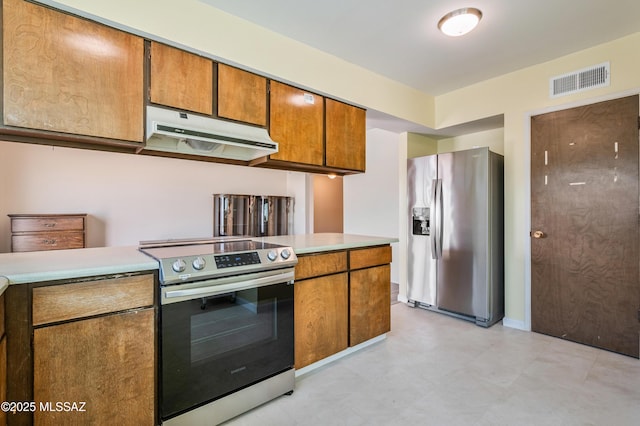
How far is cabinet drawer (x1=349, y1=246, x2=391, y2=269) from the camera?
2.49 m

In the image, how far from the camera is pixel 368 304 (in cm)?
263

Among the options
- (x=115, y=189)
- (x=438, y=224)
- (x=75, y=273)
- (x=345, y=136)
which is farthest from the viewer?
(x=115, y=189)

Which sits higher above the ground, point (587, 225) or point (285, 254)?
point (587, 225)

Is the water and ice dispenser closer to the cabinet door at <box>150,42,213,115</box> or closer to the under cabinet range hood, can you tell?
the under cabinet range hood

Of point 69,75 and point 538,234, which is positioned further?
point 538,234

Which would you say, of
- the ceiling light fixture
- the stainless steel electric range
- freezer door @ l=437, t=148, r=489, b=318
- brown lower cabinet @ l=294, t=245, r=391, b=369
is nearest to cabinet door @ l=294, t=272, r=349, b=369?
brown lower cabinet @ l=294, t=245, r=391, b=369

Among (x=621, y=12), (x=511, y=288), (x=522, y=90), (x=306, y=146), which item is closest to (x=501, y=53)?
(x=522, y=90)

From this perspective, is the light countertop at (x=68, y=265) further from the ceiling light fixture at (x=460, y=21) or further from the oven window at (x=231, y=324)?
the ceiling light fixture at (x=460, y=21)

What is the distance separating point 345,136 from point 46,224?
388 cm

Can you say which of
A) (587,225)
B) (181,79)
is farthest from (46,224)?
(587,225)

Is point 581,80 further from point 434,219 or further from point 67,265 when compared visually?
point 67,265

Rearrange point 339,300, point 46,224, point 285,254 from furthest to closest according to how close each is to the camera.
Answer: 1. point 46,224
2. point 339,300
3. point 285,254

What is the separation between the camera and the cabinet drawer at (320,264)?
2.15 metres

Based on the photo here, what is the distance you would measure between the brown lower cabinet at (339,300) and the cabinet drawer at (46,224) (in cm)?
362
